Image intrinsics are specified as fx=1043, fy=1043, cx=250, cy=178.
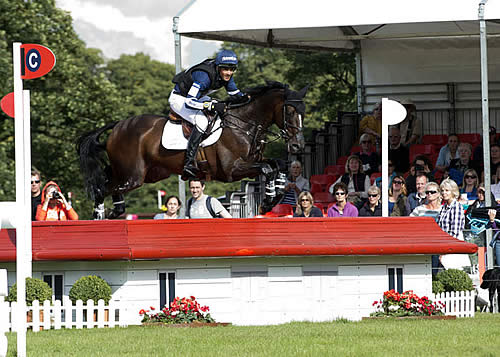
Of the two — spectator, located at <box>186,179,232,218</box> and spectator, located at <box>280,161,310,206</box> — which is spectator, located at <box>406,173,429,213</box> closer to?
spectator, located at <box>280,161,310,206</box>

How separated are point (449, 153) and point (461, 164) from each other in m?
0.39

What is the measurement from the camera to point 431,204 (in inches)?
480

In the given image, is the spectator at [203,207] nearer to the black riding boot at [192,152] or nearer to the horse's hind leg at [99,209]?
the black riding boot at [192,152]

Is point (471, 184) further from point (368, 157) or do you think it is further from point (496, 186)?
point (368, 157)

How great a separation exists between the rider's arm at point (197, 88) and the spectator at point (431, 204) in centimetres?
285

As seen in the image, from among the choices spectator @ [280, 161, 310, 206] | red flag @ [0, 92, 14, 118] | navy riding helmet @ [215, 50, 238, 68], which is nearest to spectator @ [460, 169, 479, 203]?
spectator @ [280, 161, 310, 206]

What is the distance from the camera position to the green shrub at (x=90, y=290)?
33.5ft

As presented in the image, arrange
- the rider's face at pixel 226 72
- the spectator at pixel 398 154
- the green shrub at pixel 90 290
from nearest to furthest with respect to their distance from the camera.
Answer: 1. the green shrub at pixel 90 290
2. the rider's face at pixel 226 72
3. the spectator at pixel 398 154

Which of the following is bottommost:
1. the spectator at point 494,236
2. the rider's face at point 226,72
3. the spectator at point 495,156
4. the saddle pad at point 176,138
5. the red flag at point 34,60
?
the spectator at point 494,236

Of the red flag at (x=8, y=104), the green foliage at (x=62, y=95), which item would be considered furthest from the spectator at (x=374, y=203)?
the green foliage at (x=62, y=95)

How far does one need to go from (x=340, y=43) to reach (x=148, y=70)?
50500mm

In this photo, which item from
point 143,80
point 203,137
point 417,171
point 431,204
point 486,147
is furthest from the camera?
point 143,80

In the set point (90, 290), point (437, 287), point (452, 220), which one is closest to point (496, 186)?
point (452, 220)

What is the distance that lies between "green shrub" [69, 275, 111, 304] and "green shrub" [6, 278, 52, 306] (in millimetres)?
261
